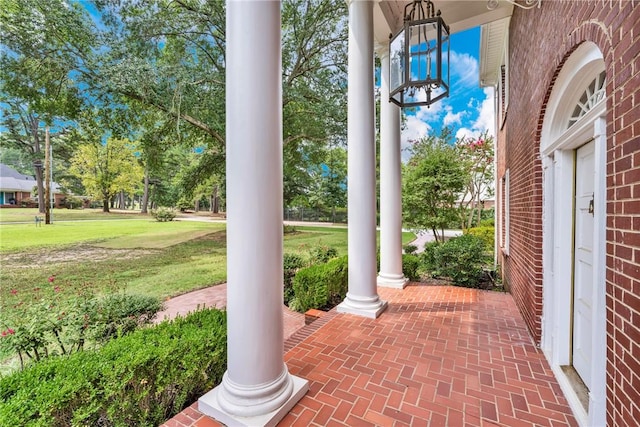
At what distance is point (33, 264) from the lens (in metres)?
7.97

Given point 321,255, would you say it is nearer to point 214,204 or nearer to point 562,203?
point 562,203

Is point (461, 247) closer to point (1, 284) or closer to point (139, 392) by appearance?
point (139, 392)

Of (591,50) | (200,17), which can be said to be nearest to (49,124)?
(200,17)

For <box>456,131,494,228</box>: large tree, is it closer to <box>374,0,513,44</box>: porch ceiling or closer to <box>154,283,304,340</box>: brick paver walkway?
<box>374,0,513,44</box>: porch ceiling

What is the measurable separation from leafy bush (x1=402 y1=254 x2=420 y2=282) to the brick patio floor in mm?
2028

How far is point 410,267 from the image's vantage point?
6.43 meters

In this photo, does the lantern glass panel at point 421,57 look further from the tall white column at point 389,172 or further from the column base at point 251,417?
the column base at point 251,417

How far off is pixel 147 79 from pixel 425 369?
8278 mm

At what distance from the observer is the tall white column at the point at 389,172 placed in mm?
5297

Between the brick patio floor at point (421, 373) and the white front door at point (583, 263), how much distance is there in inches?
14.4

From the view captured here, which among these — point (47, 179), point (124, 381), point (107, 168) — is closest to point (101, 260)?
point (47, 179)

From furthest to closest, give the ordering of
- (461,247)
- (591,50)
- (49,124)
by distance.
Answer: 1. (49,124)
2. (461,247)
3. (591,50)

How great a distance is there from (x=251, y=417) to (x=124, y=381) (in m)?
0.94

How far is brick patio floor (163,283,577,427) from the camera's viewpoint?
86.8 inches
